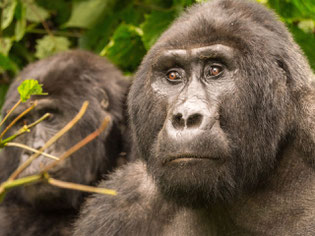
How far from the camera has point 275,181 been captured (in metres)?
2.98

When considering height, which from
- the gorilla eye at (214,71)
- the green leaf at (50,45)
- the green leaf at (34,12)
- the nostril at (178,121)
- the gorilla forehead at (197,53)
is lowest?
the green leaf at (50,45)

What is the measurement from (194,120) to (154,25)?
2.40 m

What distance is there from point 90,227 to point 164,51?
121 centimetres

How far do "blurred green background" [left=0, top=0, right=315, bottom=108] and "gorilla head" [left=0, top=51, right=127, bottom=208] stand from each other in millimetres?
372

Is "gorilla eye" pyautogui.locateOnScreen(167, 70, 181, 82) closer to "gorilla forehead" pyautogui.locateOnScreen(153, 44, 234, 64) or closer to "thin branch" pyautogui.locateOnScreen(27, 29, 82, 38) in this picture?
"gorilla forehead" pyautogui.locateOnScreen(153, 44, 234, 64)

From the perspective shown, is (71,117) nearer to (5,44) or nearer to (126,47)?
(126,47)

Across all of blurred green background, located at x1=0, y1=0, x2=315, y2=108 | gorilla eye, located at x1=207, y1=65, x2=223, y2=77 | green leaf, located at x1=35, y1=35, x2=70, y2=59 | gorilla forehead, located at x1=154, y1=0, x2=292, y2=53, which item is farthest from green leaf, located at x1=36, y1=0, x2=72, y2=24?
gorilla eye, located at x1=207, y1=65, x2=223, y2=77

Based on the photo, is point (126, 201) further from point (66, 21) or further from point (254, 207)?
point (66, 21)

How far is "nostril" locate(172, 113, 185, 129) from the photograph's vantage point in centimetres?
264

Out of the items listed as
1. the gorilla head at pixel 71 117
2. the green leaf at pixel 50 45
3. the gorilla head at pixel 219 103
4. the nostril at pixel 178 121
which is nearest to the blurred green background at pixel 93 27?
the green leaf at pixel 50 45

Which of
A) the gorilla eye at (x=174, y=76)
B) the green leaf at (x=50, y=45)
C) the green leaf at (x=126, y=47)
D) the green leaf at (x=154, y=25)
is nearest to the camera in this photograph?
the gorilla eye at (x=174, y=76)

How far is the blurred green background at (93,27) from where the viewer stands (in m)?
4.83

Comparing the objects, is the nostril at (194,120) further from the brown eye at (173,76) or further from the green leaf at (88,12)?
the green leaf at (88,12)

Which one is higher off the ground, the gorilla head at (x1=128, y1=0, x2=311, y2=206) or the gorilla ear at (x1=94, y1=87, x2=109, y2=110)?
the gorilla head at (x1=128, y1=0, x2=311, y2=206)
